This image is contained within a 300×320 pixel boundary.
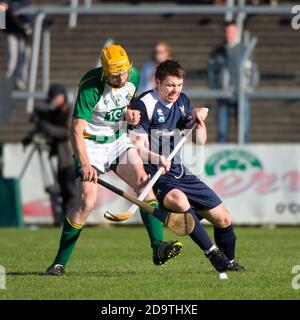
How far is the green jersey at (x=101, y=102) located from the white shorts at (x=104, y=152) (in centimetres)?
9

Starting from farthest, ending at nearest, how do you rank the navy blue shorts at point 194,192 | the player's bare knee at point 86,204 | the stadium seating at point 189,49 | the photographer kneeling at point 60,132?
the stadium seating at point 189,49 → the photographer kneeling at point 60,132 → the player's bare knee at point 86,204 → the navy blue shorts at point 194,192

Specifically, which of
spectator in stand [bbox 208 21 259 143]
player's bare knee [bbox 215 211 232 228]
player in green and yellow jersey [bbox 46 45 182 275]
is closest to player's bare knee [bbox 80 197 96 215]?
player in green and yellow jersey [bbox 46 45 182 275]

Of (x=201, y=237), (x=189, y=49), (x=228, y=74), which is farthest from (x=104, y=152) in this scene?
(x=189, y=49)

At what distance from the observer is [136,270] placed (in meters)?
9.38

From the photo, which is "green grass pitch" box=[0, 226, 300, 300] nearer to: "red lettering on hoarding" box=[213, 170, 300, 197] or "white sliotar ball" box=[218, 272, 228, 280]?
"white sliotar ball" box=[218, 272, 228, 280]

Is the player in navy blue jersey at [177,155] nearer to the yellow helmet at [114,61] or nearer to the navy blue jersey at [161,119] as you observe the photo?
the navy blue jersey at [161,119]

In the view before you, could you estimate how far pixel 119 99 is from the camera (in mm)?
9070

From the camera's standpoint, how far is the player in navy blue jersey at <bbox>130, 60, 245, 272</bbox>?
8.70m

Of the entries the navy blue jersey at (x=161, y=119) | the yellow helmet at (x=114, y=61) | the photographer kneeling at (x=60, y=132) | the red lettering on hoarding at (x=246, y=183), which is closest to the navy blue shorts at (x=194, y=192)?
the navy blue jersey at (x=161, y=119)

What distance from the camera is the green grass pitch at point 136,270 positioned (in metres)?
7.66

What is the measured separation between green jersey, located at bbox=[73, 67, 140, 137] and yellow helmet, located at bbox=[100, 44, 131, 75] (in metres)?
0.18

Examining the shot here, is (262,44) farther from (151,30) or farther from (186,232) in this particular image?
(186,232)
